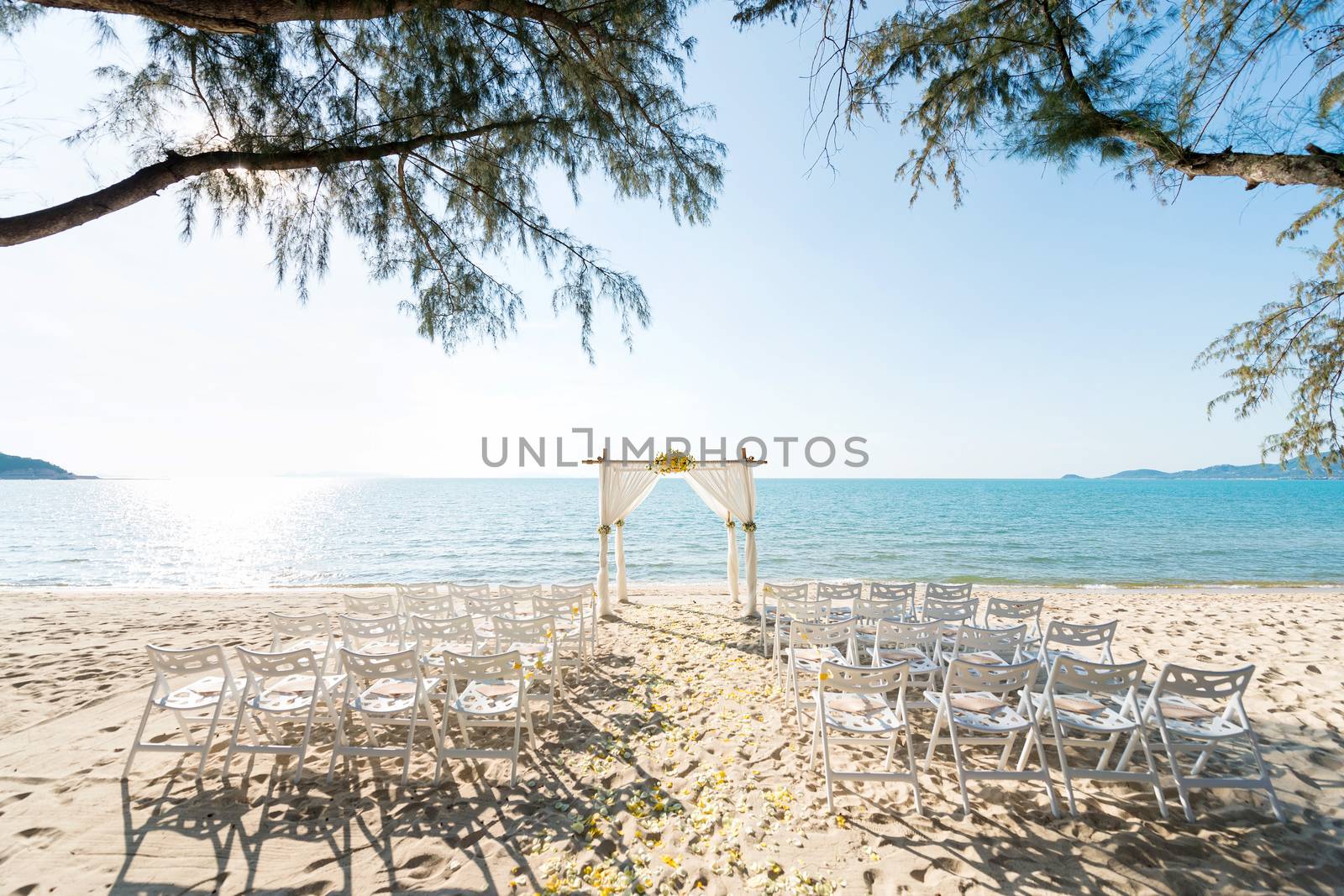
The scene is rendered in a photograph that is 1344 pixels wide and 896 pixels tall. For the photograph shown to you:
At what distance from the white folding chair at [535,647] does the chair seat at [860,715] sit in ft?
6.57

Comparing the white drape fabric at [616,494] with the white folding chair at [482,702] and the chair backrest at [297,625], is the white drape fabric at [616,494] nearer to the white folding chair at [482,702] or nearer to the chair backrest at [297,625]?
the chair backrest at [297,625]

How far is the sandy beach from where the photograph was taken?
2.51 m

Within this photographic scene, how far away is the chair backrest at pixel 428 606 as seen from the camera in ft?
18.4

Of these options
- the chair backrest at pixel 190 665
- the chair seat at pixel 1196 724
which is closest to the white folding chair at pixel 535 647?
the chair backrest at pixel 190 665

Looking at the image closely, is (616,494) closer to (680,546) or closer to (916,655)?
(916,655)

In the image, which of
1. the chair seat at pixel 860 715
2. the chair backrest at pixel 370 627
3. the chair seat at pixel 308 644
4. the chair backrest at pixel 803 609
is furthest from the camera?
the chair backrest at pixel 803 609

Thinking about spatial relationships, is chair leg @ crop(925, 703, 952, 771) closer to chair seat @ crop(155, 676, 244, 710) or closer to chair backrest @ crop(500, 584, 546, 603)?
chair backrest @ crop(500, 584, 546, 603)

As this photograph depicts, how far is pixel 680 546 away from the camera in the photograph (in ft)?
76.6

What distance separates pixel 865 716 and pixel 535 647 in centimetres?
300

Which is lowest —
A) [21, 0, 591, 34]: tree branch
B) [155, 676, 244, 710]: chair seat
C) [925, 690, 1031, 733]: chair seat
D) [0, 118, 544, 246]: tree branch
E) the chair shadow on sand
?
the chair shadow on sand

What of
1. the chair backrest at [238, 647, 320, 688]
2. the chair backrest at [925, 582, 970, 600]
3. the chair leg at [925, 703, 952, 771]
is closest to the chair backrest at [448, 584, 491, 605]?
the chair backrest at [238, 647, 320, 688]

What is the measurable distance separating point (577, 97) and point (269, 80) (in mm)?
1599

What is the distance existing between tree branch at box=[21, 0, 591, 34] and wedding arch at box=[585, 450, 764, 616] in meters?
6.01

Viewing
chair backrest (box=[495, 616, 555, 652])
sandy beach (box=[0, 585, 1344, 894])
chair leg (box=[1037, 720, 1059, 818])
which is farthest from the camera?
chair backrest (box=[495, 616, 555, 652])
